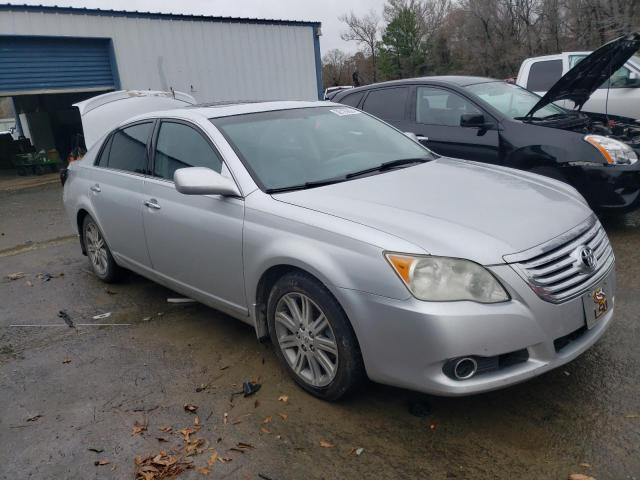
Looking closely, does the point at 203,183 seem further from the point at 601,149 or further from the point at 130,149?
the point at 601,149

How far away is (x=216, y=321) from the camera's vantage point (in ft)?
14.2

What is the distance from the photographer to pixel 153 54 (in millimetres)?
14836

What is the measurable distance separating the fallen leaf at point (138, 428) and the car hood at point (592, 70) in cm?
485

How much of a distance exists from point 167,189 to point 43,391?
1522mm

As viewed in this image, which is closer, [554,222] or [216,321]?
[554,222]

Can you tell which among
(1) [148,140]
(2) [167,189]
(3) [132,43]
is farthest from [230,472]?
(3) [132,43]

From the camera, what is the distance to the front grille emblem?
2.76 meters

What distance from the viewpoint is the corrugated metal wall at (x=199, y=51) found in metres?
13.8

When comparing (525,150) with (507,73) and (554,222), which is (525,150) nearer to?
(554,222)

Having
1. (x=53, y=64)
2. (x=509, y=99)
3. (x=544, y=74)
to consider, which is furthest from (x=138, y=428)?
(x=53, y=64)

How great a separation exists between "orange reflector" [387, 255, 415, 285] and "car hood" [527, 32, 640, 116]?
403 cm

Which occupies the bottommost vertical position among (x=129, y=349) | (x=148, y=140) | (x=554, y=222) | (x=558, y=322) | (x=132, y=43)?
(x=129, y=349)

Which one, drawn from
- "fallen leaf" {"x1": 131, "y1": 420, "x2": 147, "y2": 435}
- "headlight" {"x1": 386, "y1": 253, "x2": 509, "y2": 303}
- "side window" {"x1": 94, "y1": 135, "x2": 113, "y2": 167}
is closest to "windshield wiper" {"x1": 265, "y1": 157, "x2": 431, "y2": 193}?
"headlight" {"x1": 386, "y1": 253, "x2": 509, "y2": 303}

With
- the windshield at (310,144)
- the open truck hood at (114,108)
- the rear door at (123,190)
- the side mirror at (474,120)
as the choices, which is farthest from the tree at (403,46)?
the windshield at (310,144)
